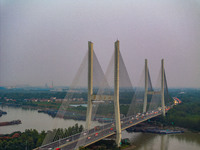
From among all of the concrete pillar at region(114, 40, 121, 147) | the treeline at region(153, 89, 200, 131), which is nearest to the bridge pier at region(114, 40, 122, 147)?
the concrete pillar at region(114, 40, 121, 147)

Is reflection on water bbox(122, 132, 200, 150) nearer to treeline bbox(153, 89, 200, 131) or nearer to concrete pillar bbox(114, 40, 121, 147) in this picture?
treeline bbox(153, 89, 200, 131)

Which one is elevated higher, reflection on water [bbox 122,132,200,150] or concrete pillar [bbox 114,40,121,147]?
concrete pillar [bbox 114,40,121,147]

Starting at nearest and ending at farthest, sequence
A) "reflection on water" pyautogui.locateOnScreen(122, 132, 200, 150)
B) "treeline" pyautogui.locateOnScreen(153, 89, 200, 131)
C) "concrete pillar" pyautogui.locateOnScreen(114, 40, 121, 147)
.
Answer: "concrete pillar" pyautogui.locateOnScreen(114, 40, 121, 147), "reflection on water" pyautogui.locateOnScreen(122, 132, 200, 150), "treeline" pyautogui.locateOnScreen(153, 89, 200, 131)

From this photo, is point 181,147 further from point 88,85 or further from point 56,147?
point 56,147

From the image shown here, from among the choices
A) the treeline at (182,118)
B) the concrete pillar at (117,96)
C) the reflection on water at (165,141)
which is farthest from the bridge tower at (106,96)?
the treeline at (182,118)

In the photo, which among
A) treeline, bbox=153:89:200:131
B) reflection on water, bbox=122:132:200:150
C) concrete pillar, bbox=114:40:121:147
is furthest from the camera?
treeline, bbox=153:89:200:131

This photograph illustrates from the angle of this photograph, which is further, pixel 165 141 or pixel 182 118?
pixel 182 118

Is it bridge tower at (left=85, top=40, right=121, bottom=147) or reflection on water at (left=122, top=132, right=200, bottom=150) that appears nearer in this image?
bridge tower at (left=85, top=40, right=121, bottom=147)

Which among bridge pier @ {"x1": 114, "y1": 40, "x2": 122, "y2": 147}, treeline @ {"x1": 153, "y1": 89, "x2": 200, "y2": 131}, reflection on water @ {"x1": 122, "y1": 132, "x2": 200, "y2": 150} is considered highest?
bridge pier @ {"x1": 114, "y1": 40, "x2": 122, "y2": 147}

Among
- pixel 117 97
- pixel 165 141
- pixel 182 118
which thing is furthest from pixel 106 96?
pixel 182 118

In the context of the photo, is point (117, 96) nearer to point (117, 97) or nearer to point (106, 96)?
point (117, 97)
